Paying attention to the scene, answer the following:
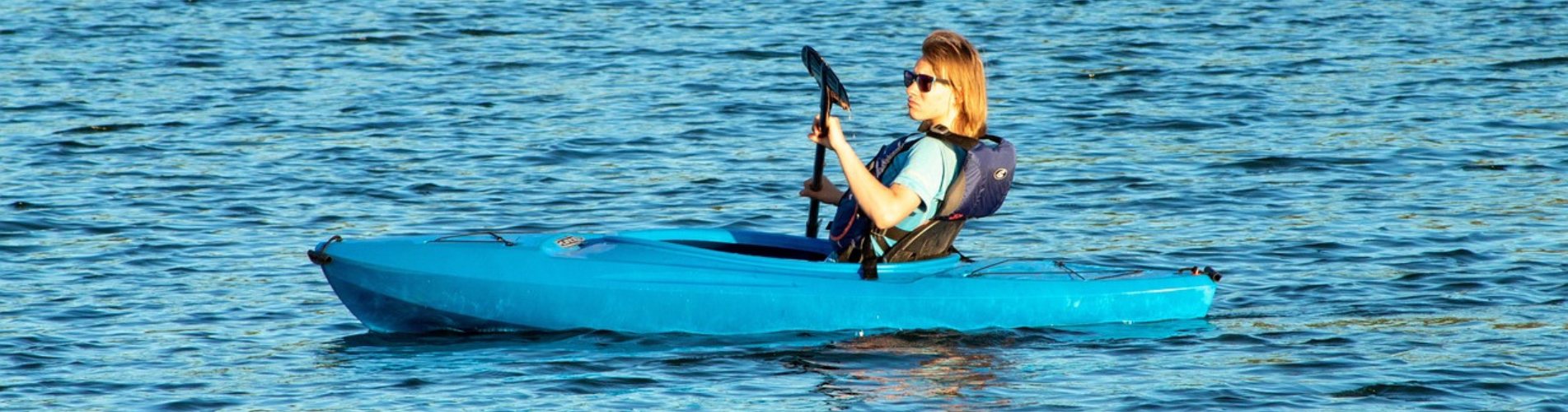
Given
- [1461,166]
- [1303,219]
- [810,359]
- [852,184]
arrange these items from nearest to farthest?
[852,184] < [810,359] < [1303,219] < [1461,166]

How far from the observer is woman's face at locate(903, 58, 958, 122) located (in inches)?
233

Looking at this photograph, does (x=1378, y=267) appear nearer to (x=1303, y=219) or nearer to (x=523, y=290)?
(x=1303, y=219)

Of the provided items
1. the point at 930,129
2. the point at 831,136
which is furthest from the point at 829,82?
the point at 831,136

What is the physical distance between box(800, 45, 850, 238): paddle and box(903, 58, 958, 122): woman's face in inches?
9.9

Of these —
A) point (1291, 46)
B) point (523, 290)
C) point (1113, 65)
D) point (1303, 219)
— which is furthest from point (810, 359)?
point (1291, 46)

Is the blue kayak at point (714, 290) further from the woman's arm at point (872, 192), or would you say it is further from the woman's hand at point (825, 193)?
the woman's arm at point (872, 192)

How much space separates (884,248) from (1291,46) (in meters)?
8.39

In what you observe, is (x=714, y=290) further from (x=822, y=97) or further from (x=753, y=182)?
(x=753, y=182)

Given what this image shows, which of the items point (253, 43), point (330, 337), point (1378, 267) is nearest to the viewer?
point (330, 337)

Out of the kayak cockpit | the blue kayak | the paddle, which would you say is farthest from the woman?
the kayak cockpit

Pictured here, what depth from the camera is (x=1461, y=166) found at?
9758mm

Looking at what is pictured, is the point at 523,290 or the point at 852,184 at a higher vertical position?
the point at 852,184

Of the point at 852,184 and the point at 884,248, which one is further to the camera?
the point at 884,248

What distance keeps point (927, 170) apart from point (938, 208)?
26 cm
